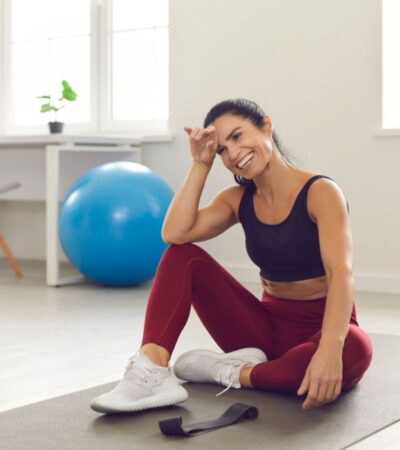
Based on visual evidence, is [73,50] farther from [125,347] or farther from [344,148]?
[125,347]

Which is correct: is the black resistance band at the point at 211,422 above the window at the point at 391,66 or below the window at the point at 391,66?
below

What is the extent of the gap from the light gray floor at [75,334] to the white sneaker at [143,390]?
0.32m

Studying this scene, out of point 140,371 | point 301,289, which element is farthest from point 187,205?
point 140,371

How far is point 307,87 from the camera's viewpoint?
4391 mm

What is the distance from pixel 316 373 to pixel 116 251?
2354 mm

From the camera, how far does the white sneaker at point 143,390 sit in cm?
195

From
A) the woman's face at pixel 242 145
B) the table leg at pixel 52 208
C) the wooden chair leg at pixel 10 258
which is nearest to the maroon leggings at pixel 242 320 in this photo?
the woman's face at pixel 242 145

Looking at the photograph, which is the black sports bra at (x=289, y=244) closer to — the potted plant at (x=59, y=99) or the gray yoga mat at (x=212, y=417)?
the gray yoga mat at (x=212, y=417)

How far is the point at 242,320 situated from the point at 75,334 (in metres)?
1.07

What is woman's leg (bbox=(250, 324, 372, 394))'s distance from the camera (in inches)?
79.2

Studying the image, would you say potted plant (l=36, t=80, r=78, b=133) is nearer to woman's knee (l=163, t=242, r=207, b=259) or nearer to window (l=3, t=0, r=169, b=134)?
window (l=3, t=0, r=169, b=134)

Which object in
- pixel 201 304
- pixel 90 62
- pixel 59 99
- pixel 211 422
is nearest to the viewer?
pixel 211 422

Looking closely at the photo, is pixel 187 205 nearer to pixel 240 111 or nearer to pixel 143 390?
pixel 240 111

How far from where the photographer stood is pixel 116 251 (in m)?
4.11
